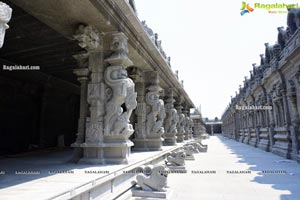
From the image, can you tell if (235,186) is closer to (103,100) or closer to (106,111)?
(106,111)

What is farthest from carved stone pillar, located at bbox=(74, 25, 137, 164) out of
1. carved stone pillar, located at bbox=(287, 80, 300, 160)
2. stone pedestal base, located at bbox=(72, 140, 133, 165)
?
carved stone pillar, located at bbox=(287, 80, 300, 160)

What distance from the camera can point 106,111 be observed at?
14.3 feet

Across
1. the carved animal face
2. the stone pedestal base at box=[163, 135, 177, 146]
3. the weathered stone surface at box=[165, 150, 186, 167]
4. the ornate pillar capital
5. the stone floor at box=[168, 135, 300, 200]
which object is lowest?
the stone floor at box=[168, 135, 300, 200]

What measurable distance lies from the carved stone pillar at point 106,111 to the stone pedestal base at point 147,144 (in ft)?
9.08

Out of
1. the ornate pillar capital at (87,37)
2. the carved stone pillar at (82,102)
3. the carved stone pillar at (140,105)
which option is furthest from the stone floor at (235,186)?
the ornate pillar capital at (87,37)

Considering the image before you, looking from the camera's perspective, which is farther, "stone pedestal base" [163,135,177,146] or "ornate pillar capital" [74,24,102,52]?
"stone pedestal base" [163,135,177,146]

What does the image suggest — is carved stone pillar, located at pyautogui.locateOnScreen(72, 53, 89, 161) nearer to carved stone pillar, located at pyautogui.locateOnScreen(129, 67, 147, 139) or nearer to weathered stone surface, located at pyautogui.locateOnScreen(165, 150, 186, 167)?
carved stone pillar, located at pyautogui.locateOnScreen(129, 67, 147, 139)

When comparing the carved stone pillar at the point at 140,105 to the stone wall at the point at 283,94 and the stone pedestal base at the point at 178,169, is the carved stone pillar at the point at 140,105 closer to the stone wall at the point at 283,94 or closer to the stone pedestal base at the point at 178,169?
the stone pedestal base at the point at 178,169

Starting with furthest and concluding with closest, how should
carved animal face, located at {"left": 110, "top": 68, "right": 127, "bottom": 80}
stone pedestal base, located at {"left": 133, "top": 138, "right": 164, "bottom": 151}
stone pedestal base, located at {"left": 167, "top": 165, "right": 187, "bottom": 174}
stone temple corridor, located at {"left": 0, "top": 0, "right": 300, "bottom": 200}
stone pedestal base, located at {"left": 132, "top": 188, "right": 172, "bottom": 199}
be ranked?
stone pedestal base, located at {"left": 133, "top": 138, "right": 164, "bottom": 151} → stone pedestal base, located at {"left": 167, "top": 165, "right": 187, "bottom": 174} → carved animal face, located at {"left": 110, "top": 68, "right": 127, "bottom": 80} → stone pedestal base, located at {"left": 132, "top": 188, "right": 172, "bottom": 199} → stone temple corridor, located at {"left": 0, "top": 0, "right": 300, "bottom": 200}

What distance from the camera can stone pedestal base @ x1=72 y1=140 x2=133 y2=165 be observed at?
4196mm

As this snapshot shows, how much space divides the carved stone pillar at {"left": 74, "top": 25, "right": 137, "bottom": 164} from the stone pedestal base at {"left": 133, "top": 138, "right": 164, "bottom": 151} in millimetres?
2768

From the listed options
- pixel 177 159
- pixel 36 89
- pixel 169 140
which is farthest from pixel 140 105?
pixel 36 89

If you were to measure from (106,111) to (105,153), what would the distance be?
0.83m

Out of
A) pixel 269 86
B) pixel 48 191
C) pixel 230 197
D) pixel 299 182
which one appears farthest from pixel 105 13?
pixel 269 86
